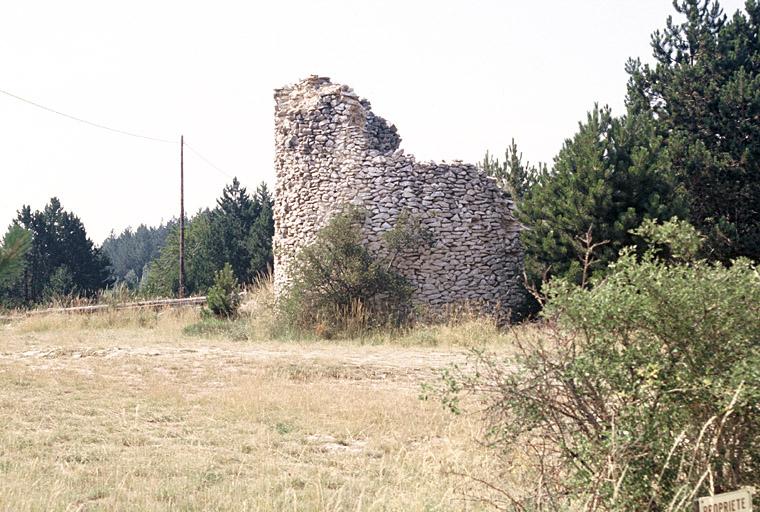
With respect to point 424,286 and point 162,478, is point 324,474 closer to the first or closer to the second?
point 162,478

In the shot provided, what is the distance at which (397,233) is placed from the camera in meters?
13.6

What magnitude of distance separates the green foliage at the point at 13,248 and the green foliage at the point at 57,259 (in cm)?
3352

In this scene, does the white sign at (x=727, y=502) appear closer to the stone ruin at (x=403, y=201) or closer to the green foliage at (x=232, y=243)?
the stone ruin at (x=403, y=201)

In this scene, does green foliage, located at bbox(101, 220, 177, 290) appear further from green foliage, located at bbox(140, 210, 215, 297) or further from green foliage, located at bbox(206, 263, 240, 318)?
green foliage, located at bbox(206, 263, 240, 318)

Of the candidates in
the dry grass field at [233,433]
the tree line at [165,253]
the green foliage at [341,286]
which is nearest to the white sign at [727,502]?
the dry grass field at [233,433]

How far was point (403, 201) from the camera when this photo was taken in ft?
46.6

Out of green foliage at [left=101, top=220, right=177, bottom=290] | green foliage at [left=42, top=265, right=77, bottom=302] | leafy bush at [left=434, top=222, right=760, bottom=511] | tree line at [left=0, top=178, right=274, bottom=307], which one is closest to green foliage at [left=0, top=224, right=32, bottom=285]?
leafy bush at [left=434, top=222, right=760, bottom=511]

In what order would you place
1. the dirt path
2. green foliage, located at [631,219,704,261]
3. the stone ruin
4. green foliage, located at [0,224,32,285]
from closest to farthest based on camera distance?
1. green foliage, located at [631,219,704,261]
2. green foliage, located at [0,224,32,285]
3. the dirt path
4. the stone ruin

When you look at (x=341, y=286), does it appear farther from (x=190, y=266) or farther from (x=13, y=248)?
(x=190, y=266)

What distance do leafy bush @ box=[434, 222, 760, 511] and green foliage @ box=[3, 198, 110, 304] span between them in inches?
1399

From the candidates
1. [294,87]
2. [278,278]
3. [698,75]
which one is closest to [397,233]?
[278,278]

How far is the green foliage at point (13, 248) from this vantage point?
161 inches

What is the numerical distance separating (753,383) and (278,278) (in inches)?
518

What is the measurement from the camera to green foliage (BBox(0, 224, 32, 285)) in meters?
4.10
